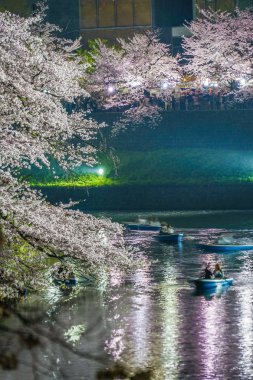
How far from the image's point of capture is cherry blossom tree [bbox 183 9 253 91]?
82.1m

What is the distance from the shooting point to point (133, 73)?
85.1 m

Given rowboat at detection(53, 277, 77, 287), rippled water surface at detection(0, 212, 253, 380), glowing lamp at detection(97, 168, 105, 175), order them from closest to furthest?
rippled water surface at detection(0, 212, 253, 380) < rowboat at detection(53, 277, 77, 287) < glowing lamp at detection(97, 168, 105, 175)

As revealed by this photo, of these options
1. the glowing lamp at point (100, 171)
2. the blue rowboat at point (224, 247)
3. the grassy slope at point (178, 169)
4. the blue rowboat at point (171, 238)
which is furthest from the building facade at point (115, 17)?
the blue rowboat at point (224, 247)

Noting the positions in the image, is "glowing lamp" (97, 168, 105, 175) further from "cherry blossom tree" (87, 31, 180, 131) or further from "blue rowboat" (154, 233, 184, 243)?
"blue rowboat" (154, 233, 184, 243)

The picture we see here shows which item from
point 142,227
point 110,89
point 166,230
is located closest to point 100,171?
point 110,89

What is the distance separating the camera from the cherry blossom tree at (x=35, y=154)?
105 ft

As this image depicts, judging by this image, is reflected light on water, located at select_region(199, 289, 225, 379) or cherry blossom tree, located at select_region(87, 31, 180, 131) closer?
reflected light on water, located at select_region(199, 289, 225, 379)

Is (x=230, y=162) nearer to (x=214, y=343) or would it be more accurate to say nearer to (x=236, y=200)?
(x=236, y=200)

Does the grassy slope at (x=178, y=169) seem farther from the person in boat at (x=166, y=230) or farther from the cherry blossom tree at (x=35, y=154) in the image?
the cherry blossom tree at (x=35, y=154)

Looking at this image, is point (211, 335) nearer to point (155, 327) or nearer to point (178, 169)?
point (155, 327)

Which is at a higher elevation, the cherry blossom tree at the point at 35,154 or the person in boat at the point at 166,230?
the cherry blossom tree at the point at 35,154

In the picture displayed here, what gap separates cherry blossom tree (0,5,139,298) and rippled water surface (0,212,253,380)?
2.18m

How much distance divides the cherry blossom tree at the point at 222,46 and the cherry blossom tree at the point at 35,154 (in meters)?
48.4

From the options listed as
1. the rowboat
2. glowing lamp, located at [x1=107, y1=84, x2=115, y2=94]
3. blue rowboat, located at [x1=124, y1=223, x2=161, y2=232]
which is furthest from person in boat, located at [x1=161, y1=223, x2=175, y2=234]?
glowing lamp, located at [x1=107, y1=84, x2=115, y2=94]
